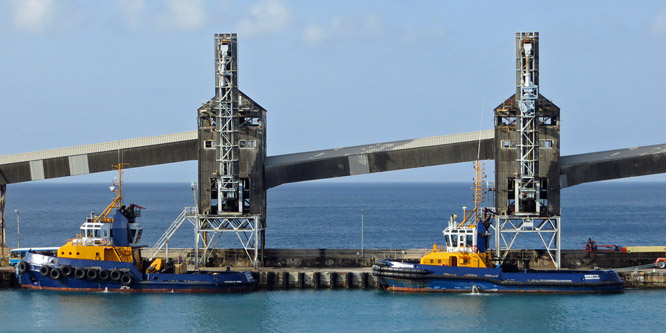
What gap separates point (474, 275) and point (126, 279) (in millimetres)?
21502

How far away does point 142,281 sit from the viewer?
62344 millimetres

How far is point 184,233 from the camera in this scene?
12044 cm

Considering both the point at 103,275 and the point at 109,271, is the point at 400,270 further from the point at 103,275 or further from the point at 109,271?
the point at 103,275

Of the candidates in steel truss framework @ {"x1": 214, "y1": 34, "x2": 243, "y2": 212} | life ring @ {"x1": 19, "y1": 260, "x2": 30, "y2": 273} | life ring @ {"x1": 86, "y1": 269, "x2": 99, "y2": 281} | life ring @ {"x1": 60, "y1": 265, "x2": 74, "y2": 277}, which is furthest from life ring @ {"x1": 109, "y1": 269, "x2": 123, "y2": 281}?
Result: steel truss framework @ {"x1": 214, "y1": 34, "x2": 243, "y2": 212}

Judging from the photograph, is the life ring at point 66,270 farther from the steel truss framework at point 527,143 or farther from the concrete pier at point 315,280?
the steel truss framework at point 527,143

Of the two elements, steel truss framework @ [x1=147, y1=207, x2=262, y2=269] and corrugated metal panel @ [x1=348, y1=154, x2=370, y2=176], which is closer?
steel truss framework @ [x1=147, y1=207, x2=262, y2=269]

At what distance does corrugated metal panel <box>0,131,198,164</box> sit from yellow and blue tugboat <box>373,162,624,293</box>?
55.3 ft

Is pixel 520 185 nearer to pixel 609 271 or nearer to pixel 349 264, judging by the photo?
pixel 609 271

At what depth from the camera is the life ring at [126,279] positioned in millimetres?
62031

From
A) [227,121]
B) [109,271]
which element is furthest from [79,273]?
[227,121]

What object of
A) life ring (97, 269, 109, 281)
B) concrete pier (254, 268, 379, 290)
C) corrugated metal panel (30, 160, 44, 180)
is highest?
corrugated metal panel (30, 160, 44, 180)

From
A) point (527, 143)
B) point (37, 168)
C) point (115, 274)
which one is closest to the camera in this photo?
point (115, 274)

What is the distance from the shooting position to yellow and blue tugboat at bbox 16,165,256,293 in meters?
62.2

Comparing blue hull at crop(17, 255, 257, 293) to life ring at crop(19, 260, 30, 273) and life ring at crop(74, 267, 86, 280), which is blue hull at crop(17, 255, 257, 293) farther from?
life ring at crop(19, 260, 30, 273)
